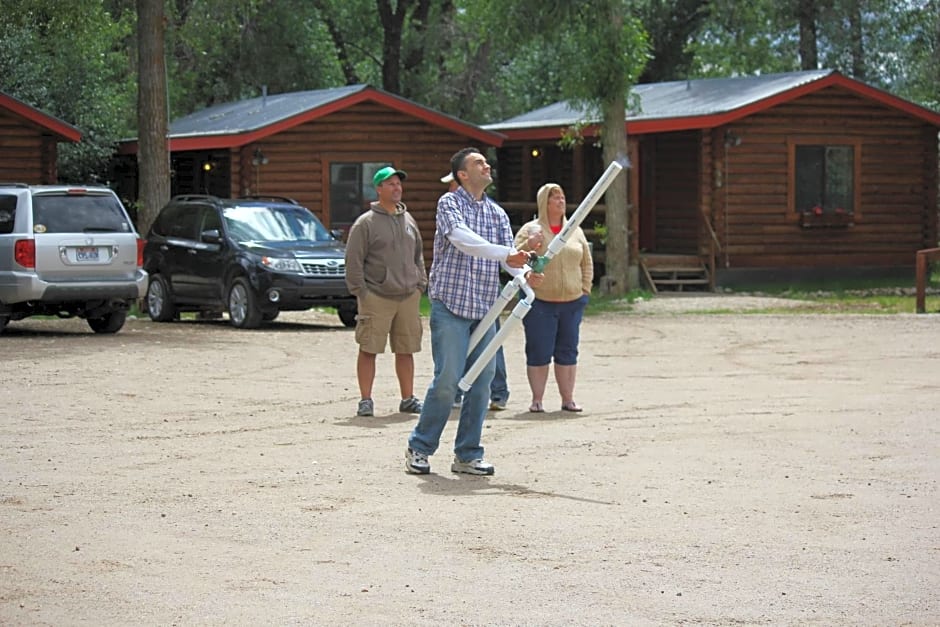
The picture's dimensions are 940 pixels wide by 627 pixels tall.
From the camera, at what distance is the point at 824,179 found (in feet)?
102

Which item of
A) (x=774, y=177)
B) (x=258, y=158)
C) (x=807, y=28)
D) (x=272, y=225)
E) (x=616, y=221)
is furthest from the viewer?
(x=807, y=28)

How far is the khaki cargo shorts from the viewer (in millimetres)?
12453

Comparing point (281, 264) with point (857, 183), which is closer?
point (281, 264)

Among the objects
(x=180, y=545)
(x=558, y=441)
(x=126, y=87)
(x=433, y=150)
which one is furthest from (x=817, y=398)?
(x=126, y=87)

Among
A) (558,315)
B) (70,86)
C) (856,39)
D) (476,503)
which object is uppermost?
(856,39)

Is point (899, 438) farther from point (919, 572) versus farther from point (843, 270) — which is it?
point (843, 270)

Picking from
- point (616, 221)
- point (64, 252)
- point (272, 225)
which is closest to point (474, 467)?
point (64, 252)

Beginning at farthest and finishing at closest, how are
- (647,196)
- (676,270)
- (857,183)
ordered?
(647,196) → (857,183) → (676,270)

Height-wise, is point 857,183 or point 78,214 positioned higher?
point 857,183

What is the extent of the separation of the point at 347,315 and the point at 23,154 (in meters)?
7.56

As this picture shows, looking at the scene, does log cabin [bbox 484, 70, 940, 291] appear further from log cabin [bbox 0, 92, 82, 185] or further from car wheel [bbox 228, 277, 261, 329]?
car wheel [bbox 228, 277, 261, 329]

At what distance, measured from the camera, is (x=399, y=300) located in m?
12.6

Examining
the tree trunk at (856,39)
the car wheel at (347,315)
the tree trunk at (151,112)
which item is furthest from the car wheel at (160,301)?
the tree trunk at (856,39)

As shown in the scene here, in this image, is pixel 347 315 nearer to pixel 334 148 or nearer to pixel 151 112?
pixel 151 112
